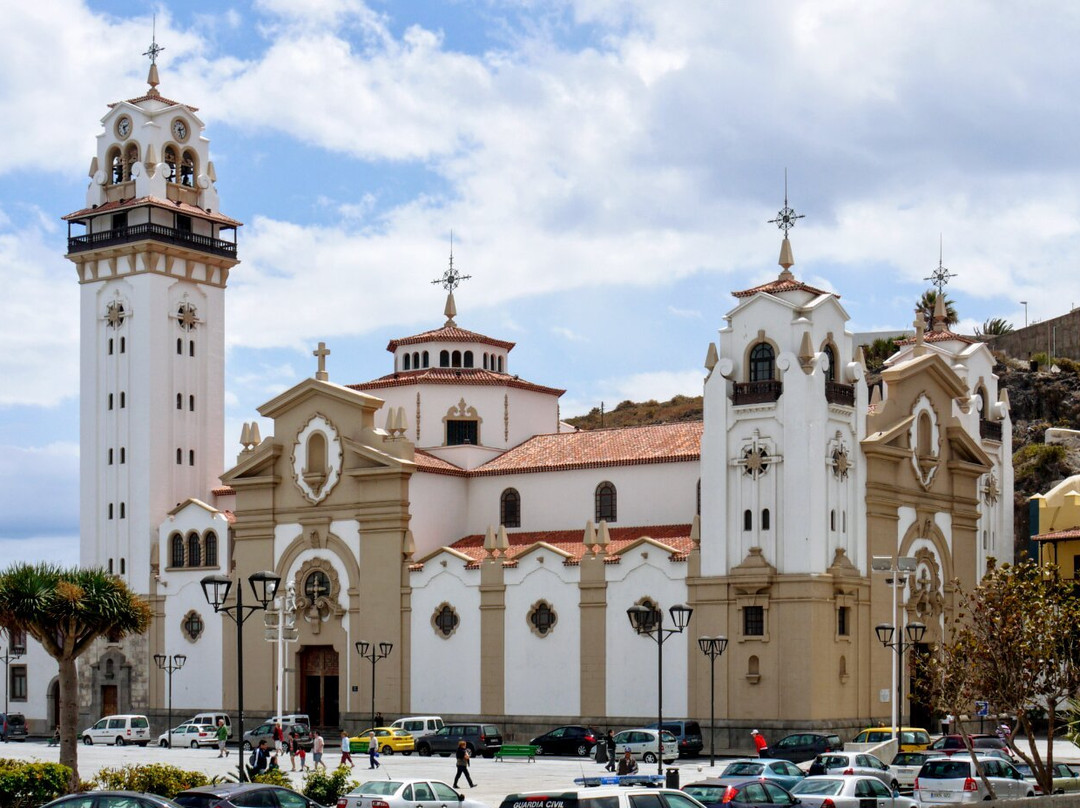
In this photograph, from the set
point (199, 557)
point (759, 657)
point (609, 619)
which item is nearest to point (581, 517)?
point (609, 619)

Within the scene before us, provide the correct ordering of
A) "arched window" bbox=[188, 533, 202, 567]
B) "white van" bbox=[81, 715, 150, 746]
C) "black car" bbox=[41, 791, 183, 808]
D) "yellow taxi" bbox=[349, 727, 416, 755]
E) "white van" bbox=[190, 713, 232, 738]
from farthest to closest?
"arched window" bbox=[188, 533, 202, 567]
"white van" bbox=[81, 715, 150, 746]
"white van" bbox=[190, 713, 232, 738]
"yellow taxi" bbox=[349, 727, 416, 755]
"black car" bbox=[41, 791, 183, 808]

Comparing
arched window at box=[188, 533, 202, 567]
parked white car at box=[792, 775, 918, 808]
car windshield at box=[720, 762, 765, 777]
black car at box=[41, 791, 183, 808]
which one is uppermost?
arched window at box=[188, 533, 202, 567]

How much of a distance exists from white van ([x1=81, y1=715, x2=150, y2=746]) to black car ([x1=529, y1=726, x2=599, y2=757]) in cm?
1744

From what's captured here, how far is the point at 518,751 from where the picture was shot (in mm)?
56938

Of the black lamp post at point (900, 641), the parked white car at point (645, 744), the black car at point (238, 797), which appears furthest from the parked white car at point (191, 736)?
the black car at point (238, 797)

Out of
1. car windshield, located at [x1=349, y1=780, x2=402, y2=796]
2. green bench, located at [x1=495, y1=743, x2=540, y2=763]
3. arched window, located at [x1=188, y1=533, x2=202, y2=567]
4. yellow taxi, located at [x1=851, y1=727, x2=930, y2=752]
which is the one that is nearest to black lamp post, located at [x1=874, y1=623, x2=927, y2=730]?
yellow taxi, located at [x1=851, y1=727, x2=930, y2=752]

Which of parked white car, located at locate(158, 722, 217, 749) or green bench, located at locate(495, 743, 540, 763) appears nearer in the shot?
green bench, located at locate(495, 743, 540, 763)

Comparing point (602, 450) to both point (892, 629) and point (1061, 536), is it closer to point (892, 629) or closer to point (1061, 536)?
point (892, 629)

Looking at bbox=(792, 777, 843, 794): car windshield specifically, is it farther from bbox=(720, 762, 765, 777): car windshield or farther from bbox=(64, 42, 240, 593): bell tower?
bbox=(64, 42, 240, 593): bell tower

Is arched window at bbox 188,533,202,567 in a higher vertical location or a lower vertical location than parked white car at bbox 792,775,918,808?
higher

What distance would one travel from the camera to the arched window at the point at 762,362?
63.0 metres

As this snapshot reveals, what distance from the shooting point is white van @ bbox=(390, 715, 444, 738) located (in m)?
62.8

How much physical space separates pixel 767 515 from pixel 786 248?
10.5 metres

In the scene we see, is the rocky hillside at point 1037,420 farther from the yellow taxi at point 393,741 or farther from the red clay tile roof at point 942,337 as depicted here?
the yellow taxi at point 393,741
